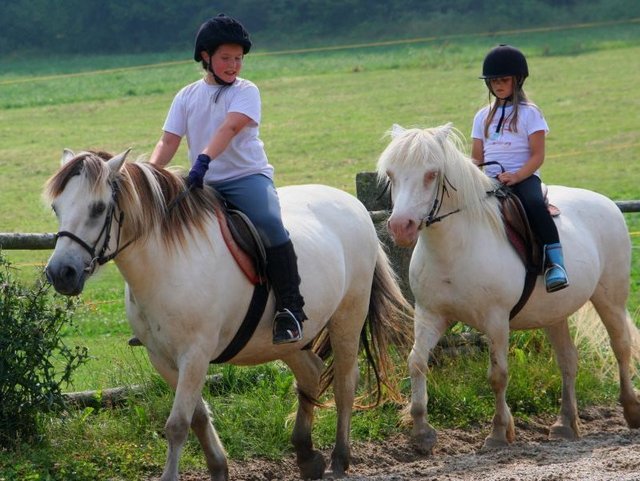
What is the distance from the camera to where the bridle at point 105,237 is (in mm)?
4720

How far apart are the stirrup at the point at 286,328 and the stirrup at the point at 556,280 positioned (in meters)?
1.80

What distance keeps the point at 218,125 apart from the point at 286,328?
1.10m

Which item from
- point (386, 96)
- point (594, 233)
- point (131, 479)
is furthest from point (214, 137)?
point (386, 96)

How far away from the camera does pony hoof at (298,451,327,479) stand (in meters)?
6.15

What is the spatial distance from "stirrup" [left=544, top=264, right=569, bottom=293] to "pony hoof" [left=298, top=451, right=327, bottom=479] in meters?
1.70

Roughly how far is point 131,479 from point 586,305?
3.55 meters

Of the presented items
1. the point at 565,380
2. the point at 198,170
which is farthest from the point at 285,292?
the point at 565,380

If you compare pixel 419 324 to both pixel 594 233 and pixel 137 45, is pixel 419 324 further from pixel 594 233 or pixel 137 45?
pixel 137 45

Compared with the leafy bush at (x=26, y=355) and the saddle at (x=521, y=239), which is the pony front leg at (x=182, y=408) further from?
the saddle at (x=521, y=239)

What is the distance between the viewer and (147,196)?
5.14 m

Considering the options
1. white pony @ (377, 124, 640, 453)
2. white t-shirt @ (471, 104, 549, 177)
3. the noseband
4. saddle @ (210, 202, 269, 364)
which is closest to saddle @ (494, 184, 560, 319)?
white pony @ (377, 124, 640, 453)

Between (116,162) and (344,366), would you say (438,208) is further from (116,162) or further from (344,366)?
(116,162)

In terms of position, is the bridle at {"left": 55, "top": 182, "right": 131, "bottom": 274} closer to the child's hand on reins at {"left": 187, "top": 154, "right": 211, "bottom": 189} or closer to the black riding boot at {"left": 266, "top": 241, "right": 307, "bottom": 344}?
the child's hand on reins at {"left": 187, "top": 154, "right": 211, "bottom": 189}

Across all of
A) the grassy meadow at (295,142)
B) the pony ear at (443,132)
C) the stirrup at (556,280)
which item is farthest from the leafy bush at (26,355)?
the stirrup at (556,280)
